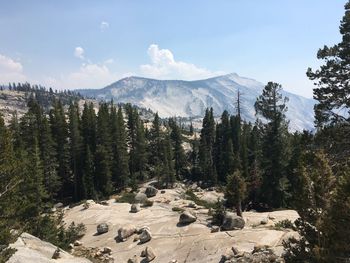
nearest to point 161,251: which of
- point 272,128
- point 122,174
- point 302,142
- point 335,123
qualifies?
point 302,142

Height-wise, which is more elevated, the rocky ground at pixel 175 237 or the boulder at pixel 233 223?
the boulder at pixel 233 223

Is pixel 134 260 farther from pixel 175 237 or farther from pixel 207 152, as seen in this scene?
pixel 207 152

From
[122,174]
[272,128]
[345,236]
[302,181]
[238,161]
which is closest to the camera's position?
[345,236]

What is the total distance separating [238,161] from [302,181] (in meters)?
55.1

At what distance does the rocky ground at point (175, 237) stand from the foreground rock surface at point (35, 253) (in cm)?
666

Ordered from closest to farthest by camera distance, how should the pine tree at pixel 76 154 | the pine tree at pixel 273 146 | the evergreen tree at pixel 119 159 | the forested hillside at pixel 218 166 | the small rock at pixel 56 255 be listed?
the forested hillside at pixel 218 166 < the small rock at pixel 56 255 < the pine tree at pixel 273 146 < the pine tree at pixel 76 154 < the evergreen tree at pixel 119 159

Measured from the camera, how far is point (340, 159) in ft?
73.9

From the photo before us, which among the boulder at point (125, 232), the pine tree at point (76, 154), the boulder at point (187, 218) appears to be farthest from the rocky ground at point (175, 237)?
the pine tree at point (76, 154)

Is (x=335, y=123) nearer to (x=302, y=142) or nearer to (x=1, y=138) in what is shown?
(x=302, y=142)

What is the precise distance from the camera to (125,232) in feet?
121

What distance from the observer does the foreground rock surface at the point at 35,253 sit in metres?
23.5

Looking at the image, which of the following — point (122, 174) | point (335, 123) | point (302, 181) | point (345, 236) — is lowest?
point (122, 174)

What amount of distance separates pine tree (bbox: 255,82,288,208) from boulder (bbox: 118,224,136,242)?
21.6 meters

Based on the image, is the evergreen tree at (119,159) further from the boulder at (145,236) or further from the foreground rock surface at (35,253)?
the foreground rock surface at (35,253)
